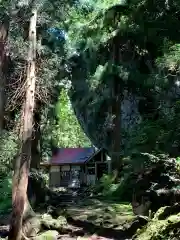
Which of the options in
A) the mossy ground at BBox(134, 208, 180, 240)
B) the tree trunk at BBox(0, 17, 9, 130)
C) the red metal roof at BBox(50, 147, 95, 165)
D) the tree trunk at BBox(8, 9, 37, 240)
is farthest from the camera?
the red metal roof at BBox(50, 147, 95, 165)

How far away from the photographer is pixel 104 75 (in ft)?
75.8

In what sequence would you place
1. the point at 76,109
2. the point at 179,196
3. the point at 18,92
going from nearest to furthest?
the point at 179,196
the point at 18,92
the point at 76,109

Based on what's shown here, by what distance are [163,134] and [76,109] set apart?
23.1 m

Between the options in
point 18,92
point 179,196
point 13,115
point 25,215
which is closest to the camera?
point 179,196

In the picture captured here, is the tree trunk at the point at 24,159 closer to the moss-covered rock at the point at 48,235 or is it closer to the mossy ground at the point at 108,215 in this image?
the moss-covered rock at the point at 48,235

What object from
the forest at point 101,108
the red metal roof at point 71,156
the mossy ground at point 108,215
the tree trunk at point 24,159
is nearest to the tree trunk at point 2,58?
the forest at point 101,108

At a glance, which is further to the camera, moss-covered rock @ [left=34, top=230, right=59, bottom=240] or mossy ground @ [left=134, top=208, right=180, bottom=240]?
moss-covered rock @ [left=34, top=230, right=59, bottom=240]

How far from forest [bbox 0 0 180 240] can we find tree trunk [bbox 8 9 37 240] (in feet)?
0.08

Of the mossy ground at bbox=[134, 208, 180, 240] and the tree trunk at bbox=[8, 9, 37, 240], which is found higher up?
the tree trunk at bbox=[8, 9, 37, 240]

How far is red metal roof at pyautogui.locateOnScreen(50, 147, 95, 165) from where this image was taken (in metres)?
37.9

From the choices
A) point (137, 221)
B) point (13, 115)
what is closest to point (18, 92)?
point (13, 115)

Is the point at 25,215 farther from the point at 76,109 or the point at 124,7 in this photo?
the point at 76,109

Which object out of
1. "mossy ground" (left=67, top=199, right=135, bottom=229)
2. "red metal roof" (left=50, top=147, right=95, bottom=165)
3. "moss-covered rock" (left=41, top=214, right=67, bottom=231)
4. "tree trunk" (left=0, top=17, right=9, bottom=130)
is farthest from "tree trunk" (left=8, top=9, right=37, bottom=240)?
"red metal roof" (left=50, top=147, right=95, bottom=165)

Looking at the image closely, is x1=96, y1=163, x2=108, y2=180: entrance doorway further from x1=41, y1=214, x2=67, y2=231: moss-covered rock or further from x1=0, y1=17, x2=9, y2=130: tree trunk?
x1=0, y1=17, x2=9, y2=130: tree trunk
